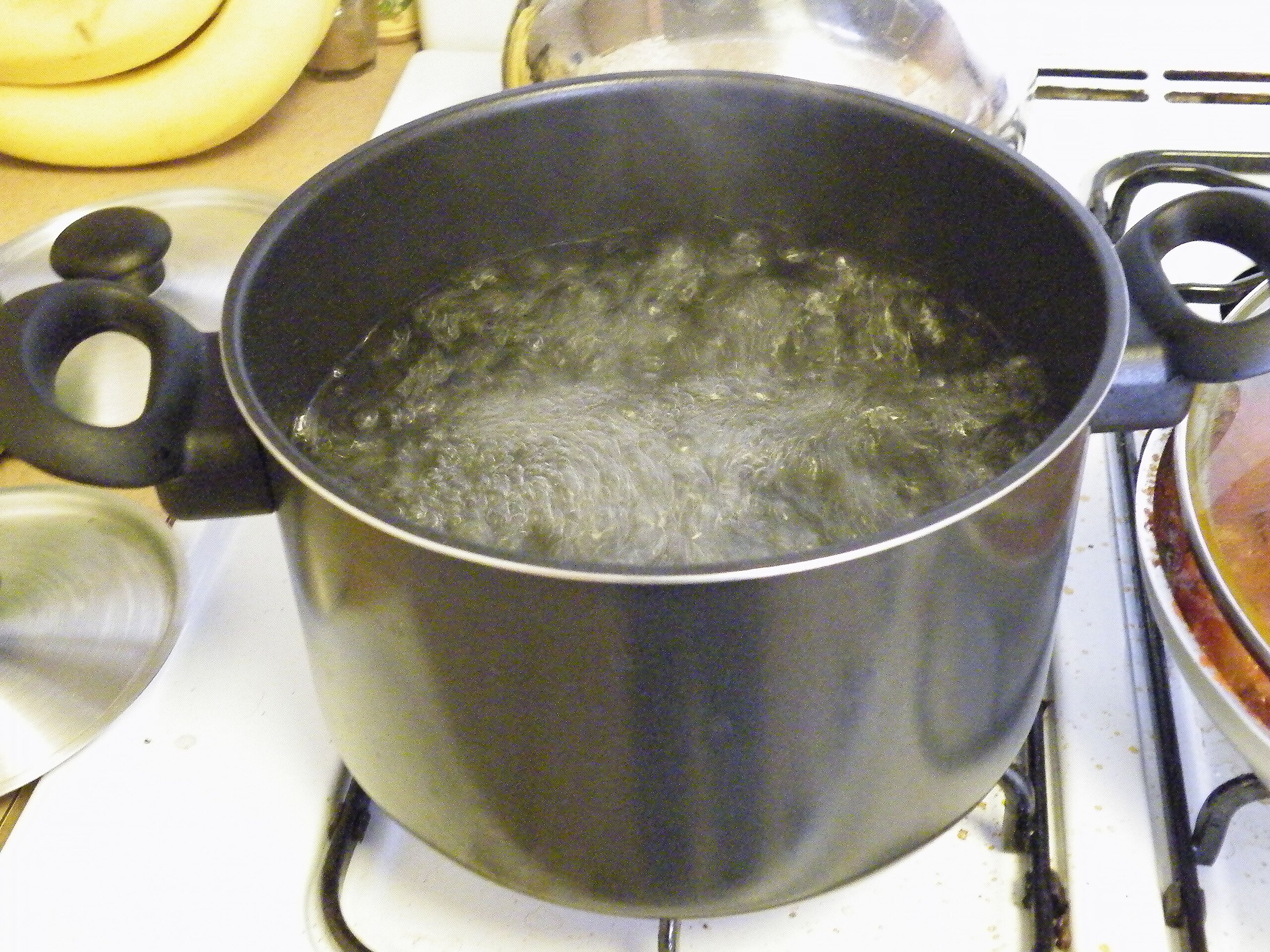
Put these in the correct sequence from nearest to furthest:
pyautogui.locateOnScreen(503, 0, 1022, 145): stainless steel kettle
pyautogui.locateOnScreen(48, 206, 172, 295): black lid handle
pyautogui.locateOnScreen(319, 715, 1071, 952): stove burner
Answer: pyautogui.locateOnScreen(319, 715, 1071, 952): stove burner, pyautogui.locateOnScreen(48, 206, 172, 295): black lid handle, pyautogui.locateOnScreen(503, 0, 1022, 145): stainless steel kettle

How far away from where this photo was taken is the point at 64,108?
2.69 feet

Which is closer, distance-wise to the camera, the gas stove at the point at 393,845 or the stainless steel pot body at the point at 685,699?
the stainless steel pot body at the point at 685,699

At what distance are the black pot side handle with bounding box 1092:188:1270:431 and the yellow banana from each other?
656 millimetres

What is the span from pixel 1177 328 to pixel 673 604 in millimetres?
202

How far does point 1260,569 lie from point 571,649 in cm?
31

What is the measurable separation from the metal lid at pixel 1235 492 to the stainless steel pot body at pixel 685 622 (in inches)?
3.2

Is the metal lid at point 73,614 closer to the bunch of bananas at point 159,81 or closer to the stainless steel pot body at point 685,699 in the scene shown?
the stainless steel pot body at point 685,699

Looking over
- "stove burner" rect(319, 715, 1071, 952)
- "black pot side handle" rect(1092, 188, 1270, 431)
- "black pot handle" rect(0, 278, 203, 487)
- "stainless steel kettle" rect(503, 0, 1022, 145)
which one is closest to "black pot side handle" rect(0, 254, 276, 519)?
"black pot handle" rect(0, 278, 203, 487)

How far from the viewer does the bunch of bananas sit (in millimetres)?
782

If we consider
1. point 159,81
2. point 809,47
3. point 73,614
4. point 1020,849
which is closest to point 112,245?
point 73,614

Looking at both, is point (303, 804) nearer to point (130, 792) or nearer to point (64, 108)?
point (130, 792)

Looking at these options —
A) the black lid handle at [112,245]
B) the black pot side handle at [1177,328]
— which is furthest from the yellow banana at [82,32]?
the black pot side handle at [1177,328]

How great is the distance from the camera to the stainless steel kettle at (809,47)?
26.7 inches

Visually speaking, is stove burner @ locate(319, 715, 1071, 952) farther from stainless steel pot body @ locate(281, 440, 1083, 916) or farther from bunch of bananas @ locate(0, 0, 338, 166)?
bunch of bananas @ locate(0, 0, 338, 166)
